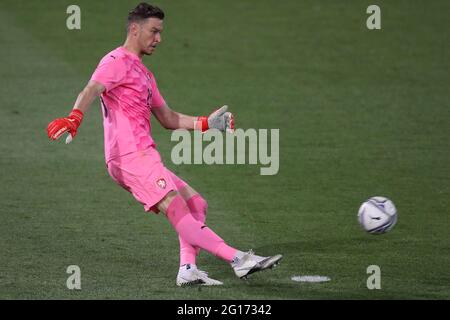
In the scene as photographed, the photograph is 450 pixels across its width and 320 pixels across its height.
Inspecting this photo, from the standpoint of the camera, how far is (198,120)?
8.84 meters

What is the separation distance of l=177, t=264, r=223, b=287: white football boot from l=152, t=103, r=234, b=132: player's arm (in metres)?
1.23

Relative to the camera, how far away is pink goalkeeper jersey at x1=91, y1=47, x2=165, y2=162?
826 cm

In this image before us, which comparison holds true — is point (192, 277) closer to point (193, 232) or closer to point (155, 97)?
point (193, 232)

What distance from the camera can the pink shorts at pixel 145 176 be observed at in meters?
8.17

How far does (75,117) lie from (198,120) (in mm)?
1399

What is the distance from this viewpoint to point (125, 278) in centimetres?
850

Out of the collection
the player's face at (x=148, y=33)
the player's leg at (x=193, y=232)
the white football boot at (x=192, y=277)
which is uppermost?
the player's face at (x=148, y=33)

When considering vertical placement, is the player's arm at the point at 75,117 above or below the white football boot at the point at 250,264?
above

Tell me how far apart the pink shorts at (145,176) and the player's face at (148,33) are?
864 mm

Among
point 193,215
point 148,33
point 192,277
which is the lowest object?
point 192,277

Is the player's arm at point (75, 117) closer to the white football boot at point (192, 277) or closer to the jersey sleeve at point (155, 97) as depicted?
the jersey sleeve at point (155, 97)

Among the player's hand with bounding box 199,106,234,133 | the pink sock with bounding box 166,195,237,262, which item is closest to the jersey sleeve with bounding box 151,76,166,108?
the player's hand with bounding box 199,106,234,133

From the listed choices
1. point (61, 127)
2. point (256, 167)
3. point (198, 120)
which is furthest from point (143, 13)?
point (256, 167)

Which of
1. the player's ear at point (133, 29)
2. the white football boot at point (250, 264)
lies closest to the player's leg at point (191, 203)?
the white football boot at point (250, 264)
